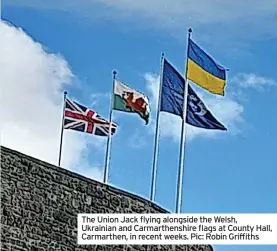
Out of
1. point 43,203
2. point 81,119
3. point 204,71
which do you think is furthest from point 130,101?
point 43,203

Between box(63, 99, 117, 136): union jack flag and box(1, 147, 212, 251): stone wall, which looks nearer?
box(1, 147, 212, 251): stone wall

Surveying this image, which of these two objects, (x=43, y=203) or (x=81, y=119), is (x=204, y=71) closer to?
(x=81, y=119)

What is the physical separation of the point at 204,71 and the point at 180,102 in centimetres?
52

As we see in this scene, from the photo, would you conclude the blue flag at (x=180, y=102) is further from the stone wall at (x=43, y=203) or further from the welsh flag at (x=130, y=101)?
the stone wall at (x=43, y=203)

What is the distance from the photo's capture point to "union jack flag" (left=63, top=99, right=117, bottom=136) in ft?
36.9

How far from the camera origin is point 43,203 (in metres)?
9.23

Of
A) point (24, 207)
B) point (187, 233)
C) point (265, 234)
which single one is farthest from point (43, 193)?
point (265, 234)

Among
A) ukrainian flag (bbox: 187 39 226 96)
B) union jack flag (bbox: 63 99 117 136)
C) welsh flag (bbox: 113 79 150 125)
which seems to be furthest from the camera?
welsh flag (bbox: 113 79 150 125)

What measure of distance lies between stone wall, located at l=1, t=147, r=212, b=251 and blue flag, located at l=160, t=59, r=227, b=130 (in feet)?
5.02

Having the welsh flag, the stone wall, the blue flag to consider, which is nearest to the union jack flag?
the welsh flag

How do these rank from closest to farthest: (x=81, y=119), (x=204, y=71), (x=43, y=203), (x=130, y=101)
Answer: (x=43, y=203) < (x=204, y=71) < (x=81, y=119) < (x=130, y=101)

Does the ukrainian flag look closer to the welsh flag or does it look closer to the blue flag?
the blue flag

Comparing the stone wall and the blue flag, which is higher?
the blue flag

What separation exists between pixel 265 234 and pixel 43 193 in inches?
99.6
